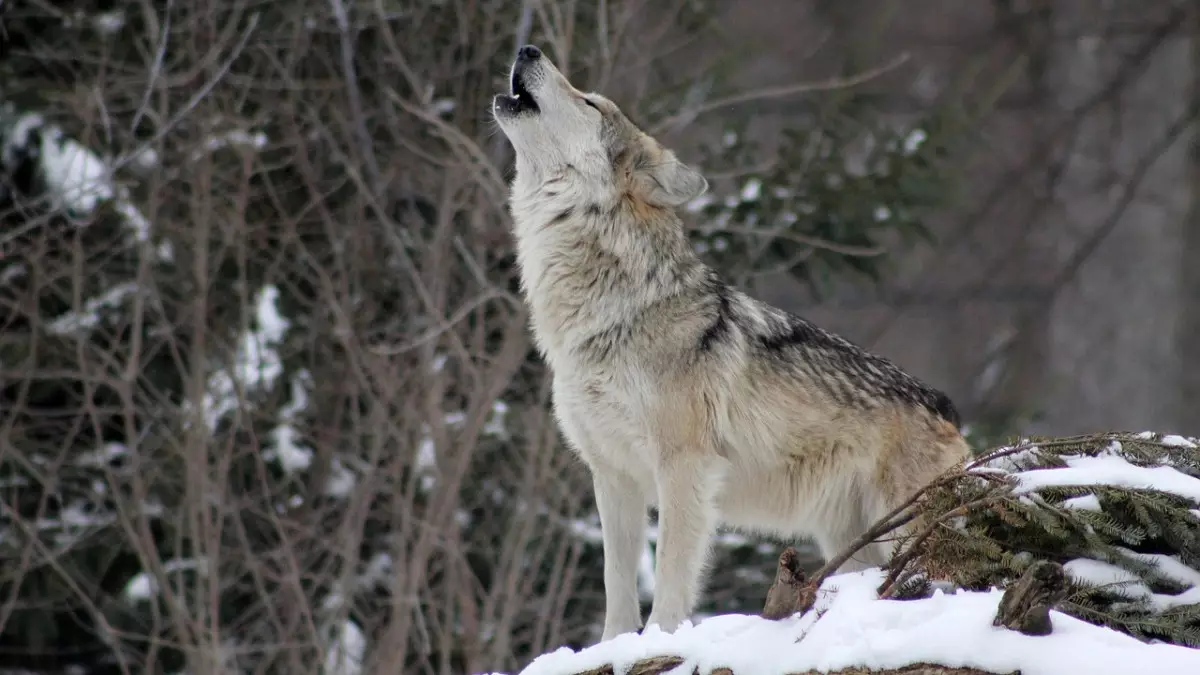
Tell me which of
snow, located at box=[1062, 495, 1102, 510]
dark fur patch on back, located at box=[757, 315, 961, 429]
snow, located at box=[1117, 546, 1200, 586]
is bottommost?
snow, located at box=[1117, 546, 1200, 586]

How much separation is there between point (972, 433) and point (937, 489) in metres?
6.22

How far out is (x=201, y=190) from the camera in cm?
946

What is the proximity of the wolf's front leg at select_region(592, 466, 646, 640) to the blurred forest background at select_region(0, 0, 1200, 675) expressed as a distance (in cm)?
285

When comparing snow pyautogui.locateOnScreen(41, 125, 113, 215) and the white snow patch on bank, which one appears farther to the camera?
snow pyautogui.locateOnScreen(41, 125, 113, 215)

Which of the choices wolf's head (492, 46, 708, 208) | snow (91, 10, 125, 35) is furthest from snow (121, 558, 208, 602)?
wolf's head (492, 46, 708, 208)

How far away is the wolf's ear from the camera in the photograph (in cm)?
584

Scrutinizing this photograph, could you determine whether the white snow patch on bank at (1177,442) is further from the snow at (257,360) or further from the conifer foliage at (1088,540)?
the snow at (257,360)

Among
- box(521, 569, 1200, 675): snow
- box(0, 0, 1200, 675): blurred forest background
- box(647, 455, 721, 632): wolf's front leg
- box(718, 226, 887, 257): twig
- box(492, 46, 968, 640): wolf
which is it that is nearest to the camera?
box(521, 569, 1200, 675): snow

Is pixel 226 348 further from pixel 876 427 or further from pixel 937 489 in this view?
pixel 937 489

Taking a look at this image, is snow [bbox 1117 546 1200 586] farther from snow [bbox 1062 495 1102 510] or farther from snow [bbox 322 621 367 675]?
snow [bbox 322 621 367 675]

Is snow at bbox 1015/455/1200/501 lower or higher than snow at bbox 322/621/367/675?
higher

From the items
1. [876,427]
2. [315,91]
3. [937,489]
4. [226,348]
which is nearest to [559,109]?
[876,427]

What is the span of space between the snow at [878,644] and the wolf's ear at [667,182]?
7.31 feet

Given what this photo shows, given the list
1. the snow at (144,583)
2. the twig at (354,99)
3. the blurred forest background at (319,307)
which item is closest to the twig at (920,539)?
the blurred forest background at (319,307)
